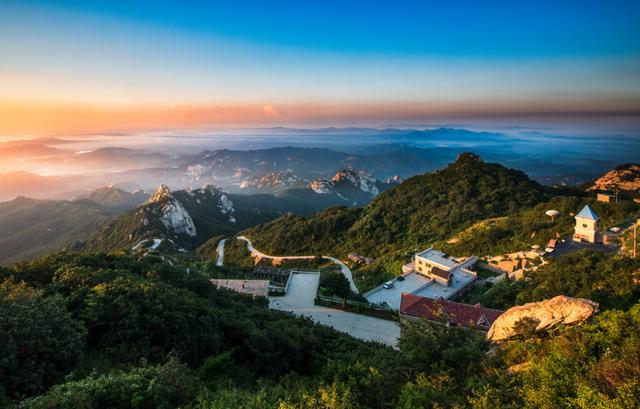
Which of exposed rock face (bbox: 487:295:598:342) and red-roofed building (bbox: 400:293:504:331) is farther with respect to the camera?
red-roofed building (bbox: 400:293:504:331)

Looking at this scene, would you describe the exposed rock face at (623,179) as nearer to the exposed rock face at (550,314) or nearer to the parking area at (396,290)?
the parking area at (396,290)

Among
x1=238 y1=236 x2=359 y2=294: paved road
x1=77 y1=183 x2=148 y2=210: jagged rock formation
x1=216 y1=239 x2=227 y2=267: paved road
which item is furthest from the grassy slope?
x1=238 y1=236 x2=359 y2=294: paved road

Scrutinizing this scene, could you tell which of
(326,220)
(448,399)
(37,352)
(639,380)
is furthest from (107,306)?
(326,220)

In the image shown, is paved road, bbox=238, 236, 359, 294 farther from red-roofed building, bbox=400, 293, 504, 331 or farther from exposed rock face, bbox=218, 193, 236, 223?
exposed rock face, bbox=218, 193, 236, 223

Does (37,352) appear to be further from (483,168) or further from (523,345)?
(483,168)

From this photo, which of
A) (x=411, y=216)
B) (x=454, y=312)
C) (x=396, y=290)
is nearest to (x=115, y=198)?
(x=411, y=216)

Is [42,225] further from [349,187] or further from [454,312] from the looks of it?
[454,312]
